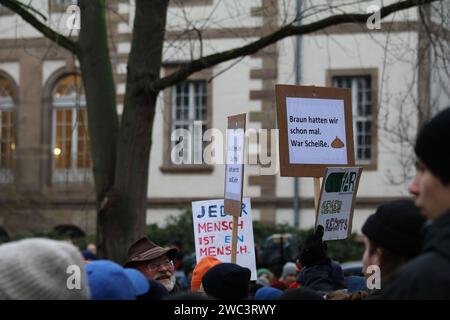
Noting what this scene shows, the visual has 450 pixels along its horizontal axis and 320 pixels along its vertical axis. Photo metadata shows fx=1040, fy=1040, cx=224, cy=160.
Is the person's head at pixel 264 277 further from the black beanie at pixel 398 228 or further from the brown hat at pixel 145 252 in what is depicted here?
the black beanie at pixel 398 228

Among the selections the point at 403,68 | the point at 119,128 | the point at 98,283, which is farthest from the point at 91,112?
the point at 403,68

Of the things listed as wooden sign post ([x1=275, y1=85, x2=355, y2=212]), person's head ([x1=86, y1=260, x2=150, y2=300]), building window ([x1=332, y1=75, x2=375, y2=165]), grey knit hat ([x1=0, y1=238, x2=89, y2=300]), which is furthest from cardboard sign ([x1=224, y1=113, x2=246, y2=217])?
building window ([x1=332, y1=75, x2=375, y2=165])

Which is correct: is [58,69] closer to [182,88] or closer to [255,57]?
[182,88]

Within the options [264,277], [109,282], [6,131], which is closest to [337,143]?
[109,282]

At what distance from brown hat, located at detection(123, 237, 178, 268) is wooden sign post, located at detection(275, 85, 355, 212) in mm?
982

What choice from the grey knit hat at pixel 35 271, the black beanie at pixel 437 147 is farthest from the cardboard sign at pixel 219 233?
the black beanie at pixel 437 147

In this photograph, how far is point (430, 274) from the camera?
3.16m

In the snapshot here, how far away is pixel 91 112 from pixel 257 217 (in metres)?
12.5

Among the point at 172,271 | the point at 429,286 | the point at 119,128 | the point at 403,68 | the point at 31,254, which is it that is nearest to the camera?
the point at 429,286

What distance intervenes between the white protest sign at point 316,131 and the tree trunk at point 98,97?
374 cm

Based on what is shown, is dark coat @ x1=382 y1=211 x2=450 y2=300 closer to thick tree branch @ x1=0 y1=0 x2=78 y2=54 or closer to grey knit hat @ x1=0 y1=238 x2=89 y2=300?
grey knit hat @ x1=0 y1=238 x2=89 y2=300

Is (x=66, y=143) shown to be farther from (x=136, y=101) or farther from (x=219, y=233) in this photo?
(x=219, y=233)

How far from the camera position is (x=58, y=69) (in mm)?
24250

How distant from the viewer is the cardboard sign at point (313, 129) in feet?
23.7
